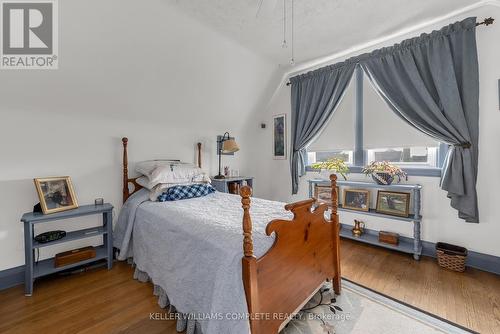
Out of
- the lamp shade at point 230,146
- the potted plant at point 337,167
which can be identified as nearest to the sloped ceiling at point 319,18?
the lamp shade at point 230,146

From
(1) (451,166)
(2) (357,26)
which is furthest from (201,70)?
(1) (451,166)

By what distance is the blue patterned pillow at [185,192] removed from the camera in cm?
254

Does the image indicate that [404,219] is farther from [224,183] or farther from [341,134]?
[224,183]

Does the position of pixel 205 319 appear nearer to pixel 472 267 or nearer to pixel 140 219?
pixel 140 219

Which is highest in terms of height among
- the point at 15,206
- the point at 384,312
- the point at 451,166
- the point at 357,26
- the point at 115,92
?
the point at 357,26

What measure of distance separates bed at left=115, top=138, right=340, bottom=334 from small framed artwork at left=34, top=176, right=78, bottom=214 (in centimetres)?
72

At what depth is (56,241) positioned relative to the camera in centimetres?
211

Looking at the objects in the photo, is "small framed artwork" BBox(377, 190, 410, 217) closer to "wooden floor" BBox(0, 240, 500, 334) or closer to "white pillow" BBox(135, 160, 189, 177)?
"wooden floor" BBox(0, 240, 500, 334)

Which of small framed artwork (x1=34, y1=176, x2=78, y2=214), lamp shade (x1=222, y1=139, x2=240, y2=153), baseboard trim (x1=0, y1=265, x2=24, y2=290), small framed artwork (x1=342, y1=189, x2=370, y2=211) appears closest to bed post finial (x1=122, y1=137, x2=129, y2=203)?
small framed artwork (x1=34, y1=176, x2=78, y2=214)

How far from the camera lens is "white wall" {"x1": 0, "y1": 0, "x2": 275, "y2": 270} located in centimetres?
204

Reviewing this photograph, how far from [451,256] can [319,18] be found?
293 cm

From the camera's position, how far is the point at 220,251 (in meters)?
1.37

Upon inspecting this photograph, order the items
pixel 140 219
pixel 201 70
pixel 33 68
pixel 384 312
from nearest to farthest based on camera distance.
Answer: pixel 384 312, pixel 33 68, pixel 140 219, pixel 201 70

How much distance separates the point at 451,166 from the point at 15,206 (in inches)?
178
